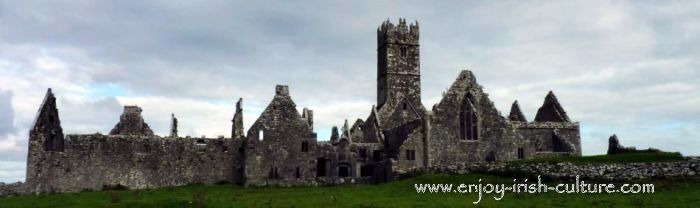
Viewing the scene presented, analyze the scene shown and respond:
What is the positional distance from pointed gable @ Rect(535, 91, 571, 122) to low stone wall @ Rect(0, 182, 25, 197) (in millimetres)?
57617

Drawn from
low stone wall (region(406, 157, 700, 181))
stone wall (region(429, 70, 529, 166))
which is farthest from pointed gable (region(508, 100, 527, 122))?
low stone wall (region(406, 157, 700, 181))

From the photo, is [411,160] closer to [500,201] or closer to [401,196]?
[401,196]

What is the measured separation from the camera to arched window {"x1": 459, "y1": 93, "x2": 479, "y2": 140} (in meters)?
69.4

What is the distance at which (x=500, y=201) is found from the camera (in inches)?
1547

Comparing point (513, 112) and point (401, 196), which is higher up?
point (513, 112)

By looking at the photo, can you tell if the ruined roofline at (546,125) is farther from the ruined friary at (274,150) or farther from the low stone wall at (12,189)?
the low stone wall at (12,189)

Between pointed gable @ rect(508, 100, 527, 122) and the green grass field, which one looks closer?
the green grass field

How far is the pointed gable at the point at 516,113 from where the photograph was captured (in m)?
85.4

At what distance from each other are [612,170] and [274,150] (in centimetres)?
3003

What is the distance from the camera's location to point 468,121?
228ft

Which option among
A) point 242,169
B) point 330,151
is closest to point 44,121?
point 242,169

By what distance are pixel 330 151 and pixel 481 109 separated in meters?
15.7

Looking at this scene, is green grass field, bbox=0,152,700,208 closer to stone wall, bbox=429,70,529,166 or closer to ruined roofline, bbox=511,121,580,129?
stone wall, bbox=429,70,529,166

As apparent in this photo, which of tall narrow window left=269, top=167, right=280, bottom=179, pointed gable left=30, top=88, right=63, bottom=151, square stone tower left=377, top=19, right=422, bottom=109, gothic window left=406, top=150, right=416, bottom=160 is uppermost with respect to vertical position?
square stone tower left=377, top=19, right=422, bottom=109
